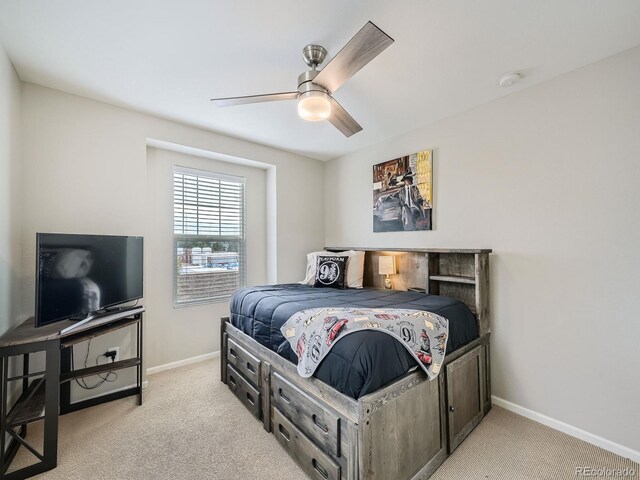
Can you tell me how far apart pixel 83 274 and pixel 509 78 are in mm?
3439

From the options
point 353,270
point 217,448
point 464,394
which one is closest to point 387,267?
point 353,270

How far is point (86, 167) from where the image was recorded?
2.43 meters

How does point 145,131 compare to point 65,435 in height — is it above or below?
above

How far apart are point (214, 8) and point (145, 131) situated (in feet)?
5.45

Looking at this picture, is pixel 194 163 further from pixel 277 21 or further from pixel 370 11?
pixel 370 11

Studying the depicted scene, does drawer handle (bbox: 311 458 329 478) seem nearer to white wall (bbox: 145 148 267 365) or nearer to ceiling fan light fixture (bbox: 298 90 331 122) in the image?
ceiling fan light fixture (bbox: 298 90 331 122)

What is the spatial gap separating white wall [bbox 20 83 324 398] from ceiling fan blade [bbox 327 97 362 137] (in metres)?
1.69

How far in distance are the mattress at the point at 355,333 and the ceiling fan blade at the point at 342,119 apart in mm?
1381

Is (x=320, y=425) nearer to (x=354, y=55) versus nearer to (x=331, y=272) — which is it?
(x=331, y=272)

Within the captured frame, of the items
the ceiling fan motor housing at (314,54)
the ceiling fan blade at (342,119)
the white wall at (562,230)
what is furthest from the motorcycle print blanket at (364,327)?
the ceiling fan motor housing at (314,54)

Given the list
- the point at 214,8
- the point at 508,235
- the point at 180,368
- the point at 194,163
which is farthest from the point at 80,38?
the point at 508,235

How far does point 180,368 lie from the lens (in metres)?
3.13

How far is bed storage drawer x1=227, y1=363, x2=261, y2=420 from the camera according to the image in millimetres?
2160

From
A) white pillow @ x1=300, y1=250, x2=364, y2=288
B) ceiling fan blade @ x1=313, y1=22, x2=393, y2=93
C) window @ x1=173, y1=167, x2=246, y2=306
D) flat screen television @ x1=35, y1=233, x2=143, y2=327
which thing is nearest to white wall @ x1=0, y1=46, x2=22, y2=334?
flat screen television @ x1=35, y1=233, x2=143, y2=327
